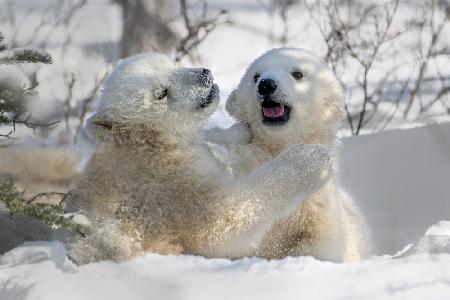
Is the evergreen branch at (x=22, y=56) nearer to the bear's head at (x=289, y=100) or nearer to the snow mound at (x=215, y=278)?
the snow mound at (x=215, y=278)

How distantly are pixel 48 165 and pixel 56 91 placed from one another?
186 centimetres

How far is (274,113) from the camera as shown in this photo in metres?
3.60

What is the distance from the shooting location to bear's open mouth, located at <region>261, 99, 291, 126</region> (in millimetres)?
3574

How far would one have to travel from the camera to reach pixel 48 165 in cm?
329

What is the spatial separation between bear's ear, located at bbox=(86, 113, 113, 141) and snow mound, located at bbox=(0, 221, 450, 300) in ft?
1.59

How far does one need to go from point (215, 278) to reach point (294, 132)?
1.30 meters

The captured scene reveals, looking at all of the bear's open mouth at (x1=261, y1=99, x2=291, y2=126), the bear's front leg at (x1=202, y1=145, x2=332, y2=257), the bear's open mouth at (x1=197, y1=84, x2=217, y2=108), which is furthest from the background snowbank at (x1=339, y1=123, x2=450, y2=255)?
the bear's open mouth at (x1=197, y1=84, x2=217, y2=108)

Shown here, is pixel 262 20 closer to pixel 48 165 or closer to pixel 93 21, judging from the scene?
pixel 93 21

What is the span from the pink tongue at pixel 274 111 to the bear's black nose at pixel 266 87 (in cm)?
10

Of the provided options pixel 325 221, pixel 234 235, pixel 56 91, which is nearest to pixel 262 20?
pixel 56 91

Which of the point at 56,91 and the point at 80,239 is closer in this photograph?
the point at 80,239

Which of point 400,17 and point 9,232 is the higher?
point 400,17

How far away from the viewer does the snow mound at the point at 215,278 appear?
230cm

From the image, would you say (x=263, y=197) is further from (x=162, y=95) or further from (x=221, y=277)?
(x=162, y=95)
